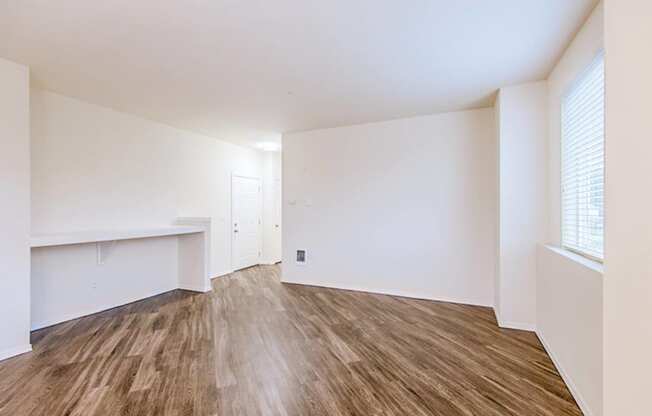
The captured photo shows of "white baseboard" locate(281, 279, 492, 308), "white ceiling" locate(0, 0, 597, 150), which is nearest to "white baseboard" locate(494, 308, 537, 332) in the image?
"white baseboard" locate(281, 279, 492, 308)

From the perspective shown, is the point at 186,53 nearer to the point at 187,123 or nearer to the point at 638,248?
the point at 187,123

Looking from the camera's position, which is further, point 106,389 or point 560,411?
point 106,389

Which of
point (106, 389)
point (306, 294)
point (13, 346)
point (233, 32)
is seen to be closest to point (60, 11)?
point (233, 32)

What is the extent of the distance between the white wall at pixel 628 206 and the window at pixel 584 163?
1519 mm

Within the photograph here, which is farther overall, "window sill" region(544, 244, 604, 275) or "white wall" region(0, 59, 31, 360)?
"white wall" region(0, 59, 31, 360)

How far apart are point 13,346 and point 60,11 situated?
295 cm

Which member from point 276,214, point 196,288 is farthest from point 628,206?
point 276,214

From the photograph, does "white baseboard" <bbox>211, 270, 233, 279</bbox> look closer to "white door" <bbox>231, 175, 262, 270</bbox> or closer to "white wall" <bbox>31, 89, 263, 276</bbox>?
"white wall" <bbox>31, 89, 263, 276</bbox>

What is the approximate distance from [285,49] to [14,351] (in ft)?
12.2

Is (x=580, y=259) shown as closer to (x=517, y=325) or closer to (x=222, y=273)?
(x=517, y=325)

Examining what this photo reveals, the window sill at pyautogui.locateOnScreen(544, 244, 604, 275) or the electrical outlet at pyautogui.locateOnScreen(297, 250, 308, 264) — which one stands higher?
the window sill at pyautogui.locateOnScreen(544, 244, 604, 275)

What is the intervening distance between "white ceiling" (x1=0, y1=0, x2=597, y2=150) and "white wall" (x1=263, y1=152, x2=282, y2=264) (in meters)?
3.31

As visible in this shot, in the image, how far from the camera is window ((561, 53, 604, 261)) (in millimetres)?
2199

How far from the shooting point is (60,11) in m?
2.19
